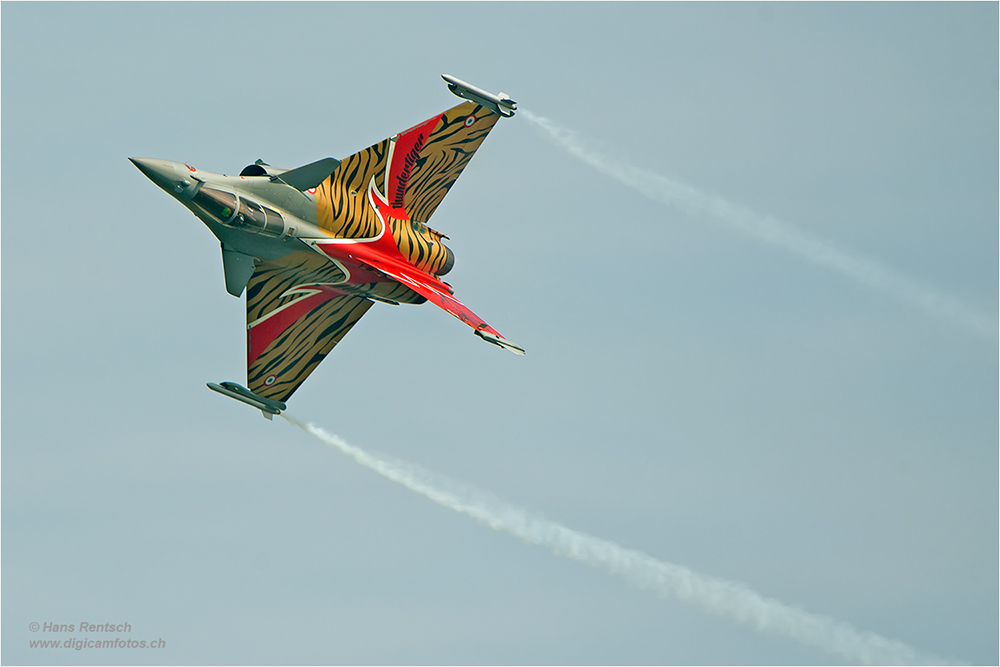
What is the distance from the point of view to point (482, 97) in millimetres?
48031

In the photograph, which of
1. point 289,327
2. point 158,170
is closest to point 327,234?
point 289,327

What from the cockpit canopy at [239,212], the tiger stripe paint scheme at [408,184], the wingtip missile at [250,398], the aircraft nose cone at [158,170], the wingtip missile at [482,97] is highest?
the wingtip missile at [482,97]

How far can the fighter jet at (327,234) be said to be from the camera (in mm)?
42500

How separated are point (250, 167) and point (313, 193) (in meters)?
1.82

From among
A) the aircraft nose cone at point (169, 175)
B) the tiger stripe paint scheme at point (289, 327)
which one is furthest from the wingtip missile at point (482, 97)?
the aircraft nose cone at point (169, 175)

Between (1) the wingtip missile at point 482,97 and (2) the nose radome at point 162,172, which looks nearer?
(2) the nose radome at point 162,172

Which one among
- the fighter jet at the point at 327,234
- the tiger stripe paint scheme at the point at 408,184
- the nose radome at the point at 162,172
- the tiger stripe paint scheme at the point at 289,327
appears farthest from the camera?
the tiger stripe paint scheme at the point at 289,327

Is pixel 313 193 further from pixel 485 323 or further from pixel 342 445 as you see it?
pixel 342 445

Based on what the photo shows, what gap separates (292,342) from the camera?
48.6 m

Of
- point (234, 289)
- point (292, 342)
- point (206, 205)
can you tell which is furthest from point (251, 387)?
point (206, 205)

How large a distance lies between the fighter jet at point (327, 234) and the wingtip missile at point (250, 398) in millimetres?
39

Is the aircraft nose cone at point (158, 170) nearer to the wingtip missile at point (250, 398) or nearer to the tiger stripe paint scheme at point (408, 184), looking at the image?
the tiger stripe paint scheme at point (408, 184)

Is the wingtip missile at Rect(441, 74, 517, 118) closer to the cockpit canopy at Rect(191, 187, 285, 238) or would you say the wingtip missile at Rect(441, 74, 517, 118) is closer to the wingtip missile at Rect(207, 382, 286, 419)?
the cockpit canopy at Rect(191, 187, 285, 238)

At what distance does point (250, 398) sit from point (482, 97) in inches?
435
